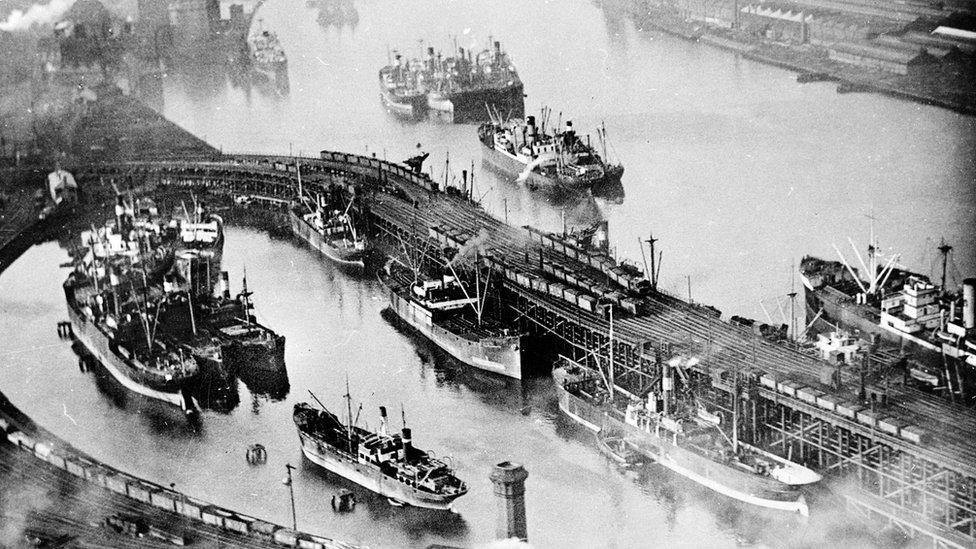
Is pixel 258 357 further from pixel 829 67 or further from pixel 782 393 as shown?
pixel 829 67

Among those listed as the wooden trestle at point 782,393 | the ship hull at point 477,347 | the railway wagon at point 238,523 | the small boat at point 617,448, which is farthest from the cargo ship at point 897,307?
the railway wagon at point 238,523

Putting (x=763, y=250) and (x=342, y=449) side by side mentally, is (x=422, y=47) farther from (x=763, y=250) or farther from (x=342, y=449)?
(x=342, y=449)

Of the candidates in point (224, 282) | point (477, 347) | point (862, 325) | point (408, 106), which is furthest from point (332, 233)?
point (862, 325)

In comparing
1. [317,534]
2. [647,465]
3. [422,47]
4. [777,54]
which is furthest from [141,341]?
[777,54]

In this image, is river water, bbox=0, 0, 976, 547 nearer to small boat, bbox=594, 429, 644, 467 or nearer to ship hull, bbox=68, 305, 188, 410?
small boat, bbox=594, 429, 644, 467

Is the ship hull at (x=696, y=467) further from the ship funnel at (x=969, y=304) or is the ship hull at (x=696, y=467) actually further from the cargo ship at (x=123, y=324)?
the cargo ship at (x=123, y=324)

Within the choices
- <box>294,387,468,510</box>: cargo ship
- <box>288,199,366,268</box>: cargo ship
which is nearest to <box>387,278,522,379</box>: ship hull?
<box>294,387,468,510</box>: cargo ship
